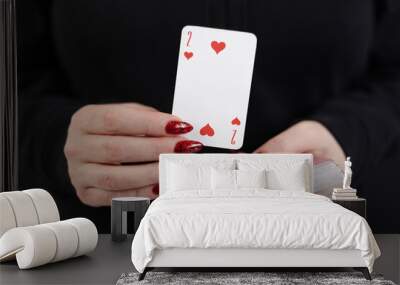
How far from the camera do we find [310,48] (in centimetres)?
604

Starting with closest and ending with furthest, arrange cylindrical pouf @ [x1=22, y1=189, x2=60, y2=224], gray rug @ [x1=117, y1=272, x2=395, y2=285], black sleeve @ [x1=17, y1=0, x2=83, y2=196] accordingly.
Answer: gray rug @ [x1=117, y1=272, x2=395, y2=285] < cylindrical pouf @ [x1=22, y1=189, x2=60, y2=224] < black sleeve @ [x1=17, y1=0, x2=83, y2=196]

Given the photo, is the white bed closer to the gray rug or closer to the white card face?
the gray rug

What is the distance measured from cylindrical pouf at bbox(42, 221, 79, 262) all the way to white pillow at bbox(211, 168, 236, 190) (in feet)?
4.24

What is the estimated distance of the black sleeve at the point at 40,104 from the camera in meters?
6.15

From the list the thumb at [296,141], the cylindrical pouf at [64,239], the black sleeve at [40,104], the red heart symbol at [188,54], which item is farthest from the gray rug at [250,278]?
the red heart symbol at [188,54]

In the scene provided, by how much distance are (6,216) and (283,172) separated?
2339 millimetres

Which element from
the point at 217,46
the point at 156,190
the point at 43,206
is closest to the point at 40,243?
the point at 43,206

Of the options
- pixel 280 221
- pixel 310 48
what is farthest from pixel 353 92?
pixel 280 221

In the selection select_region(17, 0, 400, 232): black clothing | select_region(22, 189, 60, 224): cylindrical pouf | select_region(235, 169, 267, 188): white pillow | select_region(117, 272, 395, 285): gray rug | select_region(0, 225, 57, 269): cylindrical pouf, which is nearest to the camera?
select_region(117, 272, 395, 285): gray rug

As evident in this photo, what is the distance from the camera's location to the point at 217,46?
607 centimetres

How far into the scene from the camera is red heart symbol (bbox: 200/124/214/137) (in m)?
6.07

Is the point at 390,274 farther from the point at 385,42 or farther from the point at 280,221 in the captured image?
the point at 385,42

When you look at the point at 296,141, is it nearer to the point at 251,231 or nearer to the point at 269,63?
the point at 269,63

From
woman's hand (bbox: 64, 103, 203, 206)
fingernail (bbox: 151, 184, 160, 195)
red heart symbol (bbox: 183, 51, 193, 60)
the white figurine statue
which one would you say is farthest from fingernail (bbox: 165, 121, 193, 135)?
the white figurine statue
